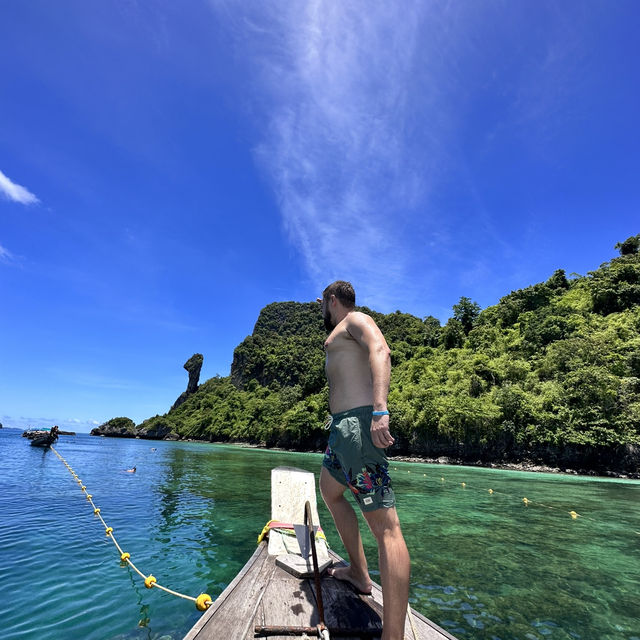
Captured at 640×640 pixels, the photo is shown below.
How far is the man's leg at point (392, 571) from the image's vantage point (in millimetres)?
1786

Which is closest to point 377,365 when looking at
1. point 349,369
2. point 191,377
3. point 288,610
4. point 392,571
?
point 349,369

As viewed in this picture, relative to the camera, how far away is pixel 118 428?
13062 centimetres

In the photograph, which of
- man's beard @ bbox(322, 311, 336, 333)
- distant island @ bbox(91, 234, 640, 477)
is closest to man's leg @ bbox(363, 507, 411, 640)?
man's beard @ bbox(322, 311, 336, 333)

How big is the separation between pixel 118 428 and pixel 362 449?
157m

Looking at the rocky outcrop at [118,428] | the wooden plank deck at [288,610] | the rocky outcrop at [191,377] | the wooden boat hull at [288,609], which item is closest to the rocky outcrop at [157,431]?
the rocky outcrop at [118,428]

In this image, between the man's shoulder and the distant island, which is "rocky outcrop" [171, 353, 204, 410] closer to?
Answer: the distant island

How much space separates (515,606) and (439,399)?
41191 millimetres

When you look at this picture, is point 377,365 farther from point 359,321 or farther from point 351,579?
point 351,579

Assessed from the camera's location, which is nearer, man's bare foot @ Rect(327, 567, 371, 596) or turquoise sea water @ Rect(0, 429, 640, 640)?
man's bare foot @ Rect(327, 567, 371, 596)

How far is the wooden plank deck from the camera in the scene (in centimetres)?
187

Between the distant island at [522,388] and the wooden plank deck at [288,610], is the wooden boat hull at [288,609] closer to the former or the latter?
the wooden plank deck at [288,610]

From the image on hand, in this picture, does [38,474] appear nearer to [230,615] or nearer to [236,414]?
[230,615]

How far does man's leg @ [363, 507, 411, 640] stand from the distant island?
54.3ft

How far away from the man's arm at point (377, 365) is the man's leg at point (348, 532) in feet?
2.51
